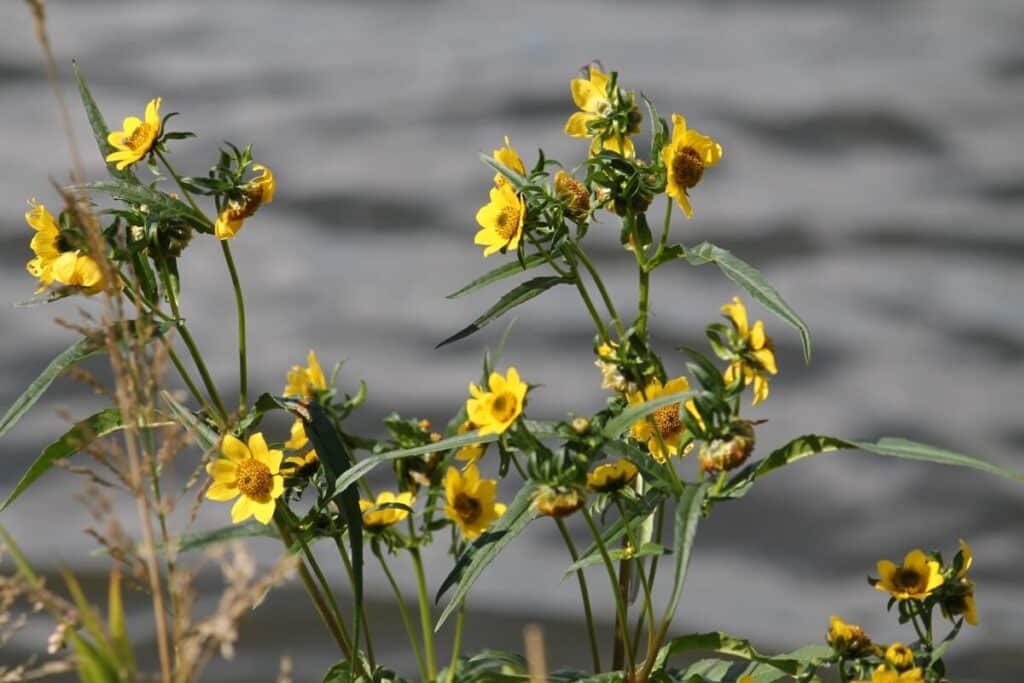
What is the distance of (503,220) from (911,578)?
15.8 inches

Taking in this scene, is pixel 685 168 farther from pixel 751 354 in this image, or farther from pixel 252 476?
pixel 252 476

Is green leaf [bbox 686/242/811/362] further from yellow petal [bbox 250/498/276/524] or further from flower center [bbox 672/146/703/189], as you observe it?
yellow petal [bbox 250/498/276/524]

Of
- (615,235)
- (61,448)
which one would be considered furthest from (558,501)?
(615,235)

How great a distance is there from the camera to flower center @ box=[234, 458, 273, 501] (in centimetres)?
103

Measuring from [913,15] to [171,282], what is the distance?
1.16 meters

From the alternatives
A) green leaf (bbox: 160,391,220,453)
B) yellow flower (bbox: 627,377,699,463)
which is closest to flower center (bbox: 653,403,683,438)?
yellow flower (bbox: 627,377,699,463)

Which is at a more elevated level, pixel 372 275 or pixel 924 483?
pixel 372 275

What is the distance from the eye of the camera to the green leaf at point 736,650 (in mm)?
1074

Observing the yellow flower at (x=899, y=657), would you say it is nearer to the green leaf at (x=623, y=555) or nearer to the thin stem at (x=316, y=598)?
the green leaf at (x=623, y=555)

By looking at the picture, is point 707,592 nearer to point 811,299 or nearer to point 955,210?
point 811,299

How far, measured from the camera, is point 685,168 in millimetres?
1000

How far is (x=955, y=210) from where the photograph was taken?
6.10 ft

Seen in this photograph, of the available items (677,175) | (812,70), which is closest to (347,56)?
(812,70)

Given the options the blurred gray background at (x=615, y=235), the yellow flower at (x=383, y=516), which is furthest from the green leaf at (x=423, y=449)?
the blurred gray background at (x=615, y=235)
